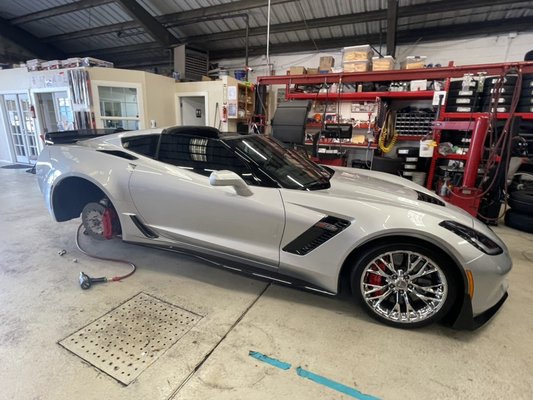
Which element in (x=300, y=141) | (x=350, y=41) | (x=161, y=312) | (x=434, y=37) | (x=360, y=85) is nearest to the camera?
(x=161, y=312)

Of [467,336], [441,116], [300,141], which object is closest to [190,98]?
[300,141]

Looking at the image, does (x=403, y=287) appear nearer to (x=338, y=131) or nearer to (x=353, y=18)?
(x=338, y=131)

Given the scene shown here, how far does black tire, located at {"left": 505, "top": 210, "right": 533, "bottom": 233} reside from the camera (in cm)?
353

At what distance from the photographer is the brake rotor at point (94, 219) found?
269 cm

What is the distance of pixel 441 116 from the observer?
501 cm

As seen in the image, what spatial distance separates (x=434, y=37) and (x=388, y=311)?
6728mm

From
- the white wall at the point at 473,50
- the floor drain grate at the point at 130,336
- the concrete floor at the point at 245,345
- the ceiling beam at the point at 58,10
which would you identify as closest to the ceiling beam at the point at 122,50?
the ceiling beam at the point at 58,10

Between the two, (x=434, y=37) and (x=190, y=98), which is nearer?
(x=434, y=37)

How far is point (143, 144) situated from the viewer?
2322 millimetres

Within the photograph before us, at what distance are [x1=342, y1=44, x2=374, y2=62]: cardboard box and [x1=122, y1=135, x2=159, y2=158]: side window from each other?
483cm

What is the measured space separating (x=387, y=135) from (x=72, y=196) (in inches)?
217

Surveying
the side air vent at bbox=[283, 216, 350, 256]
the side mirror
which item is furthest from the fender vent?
the side air vent at bbox=[283, 216, 350, 256]

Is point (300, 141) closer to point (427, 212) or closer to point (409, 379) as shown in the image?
point (427, 212)

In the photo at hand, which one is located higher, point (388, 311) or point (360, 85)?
point (360, 85)
